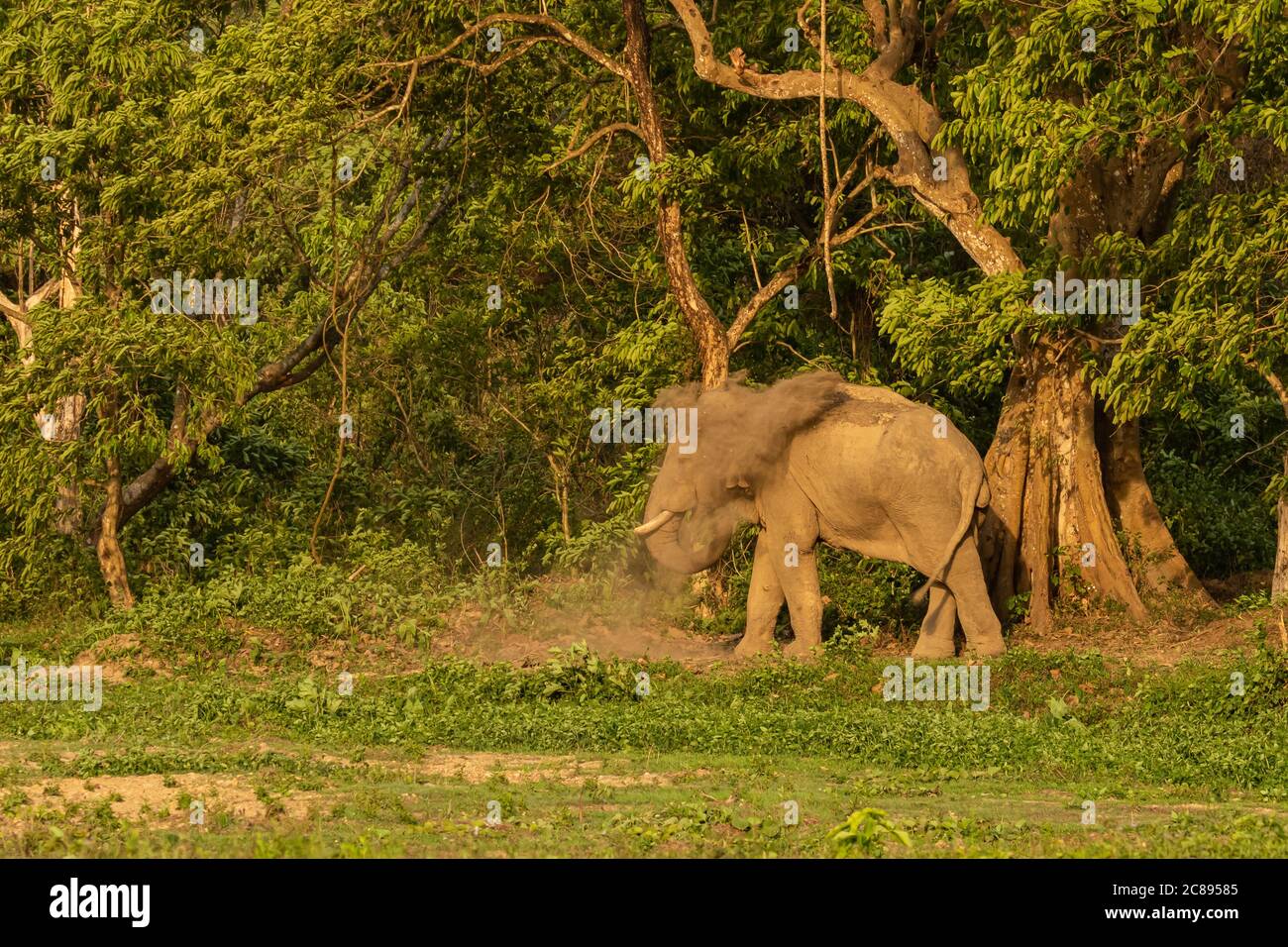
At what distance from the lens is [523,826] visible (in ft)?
34.9

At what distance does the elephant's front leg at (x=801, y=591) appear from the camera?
16500 mm

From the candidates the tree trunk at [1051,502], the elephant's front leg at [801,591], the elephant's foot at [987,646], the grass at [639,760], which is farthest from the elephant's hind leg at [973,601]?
the tree trunk at [1051,502]

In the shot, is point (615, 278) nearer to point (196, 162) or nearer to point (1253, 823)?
point (196, 162)

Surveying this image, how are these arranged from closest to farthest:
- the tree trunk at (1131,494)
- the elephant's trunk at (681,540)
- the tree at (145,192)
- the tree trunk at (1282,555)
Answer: the elephant's trunk at (681,540), the tree trunk at (1282,555), the tree at (145,192), the tree trunk at (1131,494)

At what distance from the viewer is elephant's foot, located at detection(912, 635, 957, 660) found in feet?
54.3

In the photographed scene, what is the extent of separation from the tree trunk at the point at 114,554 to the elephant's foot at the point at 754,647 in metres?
6.12

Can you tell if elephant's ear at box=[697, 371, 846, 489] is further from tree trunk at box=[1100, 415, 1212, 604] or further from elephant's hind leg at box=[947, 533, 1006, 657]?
tree trunk at box=[1100, 415, 1212, 604]

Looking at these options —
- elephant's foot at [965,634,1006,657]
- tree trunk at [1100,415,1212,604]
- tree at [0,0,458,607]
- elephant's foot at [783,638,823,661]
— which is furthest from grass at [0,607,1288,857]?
tree trunk at [1100,415,1212,604]

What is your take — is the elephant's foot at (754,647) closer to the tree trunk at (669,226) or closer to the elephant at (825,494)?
the elephant at (825,494)

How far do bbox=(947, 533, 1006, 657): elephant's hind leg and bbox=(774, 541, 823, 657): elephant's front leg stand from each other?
43.8 inches

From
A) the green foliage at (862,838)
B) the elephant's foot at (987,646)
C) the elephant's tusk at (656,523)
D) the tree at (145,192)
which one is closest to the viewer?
the green foliage at (862,838)

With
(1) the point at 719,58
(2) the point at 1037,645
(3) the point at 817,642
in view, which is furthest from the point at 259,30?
(2) the point at 1037,645

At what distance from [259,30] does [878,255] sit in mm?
6433
